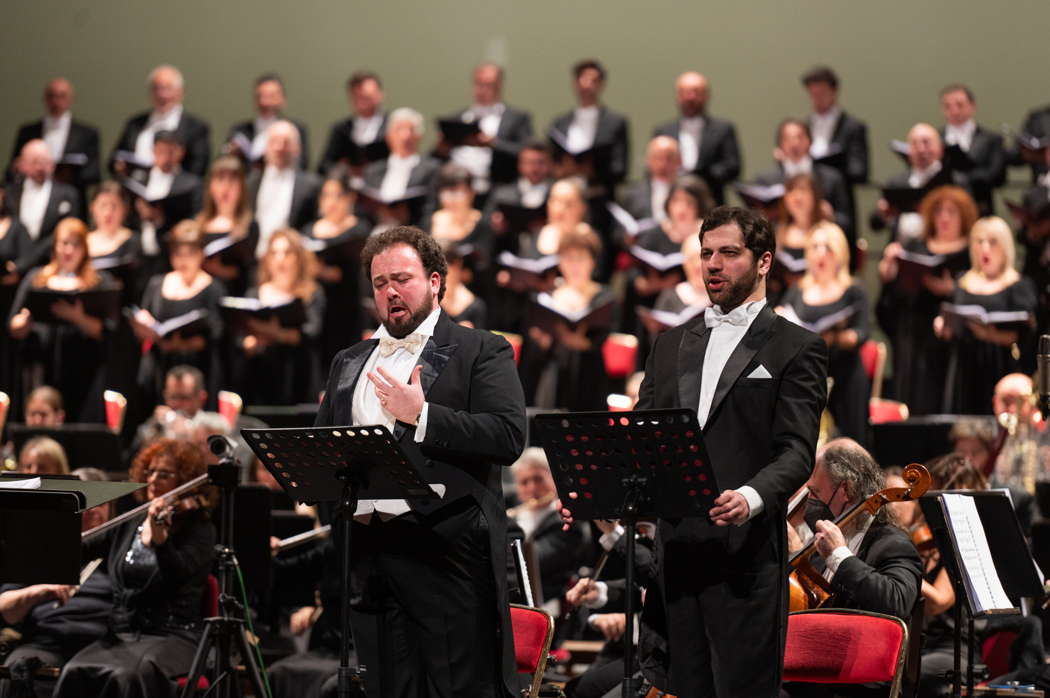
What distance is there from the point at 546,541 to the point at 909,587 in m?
2.15

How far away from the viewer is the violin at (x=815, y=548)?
358 cm

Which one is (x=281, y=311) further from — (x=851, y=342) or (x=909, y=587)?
(x=909, y=587)

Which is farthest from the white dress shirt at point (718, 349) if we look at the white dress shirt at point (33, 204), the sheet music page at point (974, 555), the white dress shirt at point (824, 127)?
the white dress shirt at point (33, 204)

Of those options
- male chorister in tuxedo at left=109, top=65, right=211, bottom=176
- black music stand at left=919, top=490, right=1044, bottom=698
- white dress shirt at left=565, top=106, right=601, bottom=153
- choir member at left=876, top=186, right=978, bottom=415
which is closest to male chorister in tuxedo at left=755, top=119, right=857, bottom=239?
choir member at left=876, top=186, right=978, bottom=415

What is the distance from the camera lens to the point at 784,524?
3188mm

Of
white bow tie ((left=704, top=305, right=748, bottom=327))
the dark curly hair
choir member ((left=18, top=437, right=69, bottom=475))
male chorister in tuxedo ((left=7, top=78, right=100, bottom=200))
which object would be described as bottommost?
choir member ((left=18, top=437, right=69, bottom=475))

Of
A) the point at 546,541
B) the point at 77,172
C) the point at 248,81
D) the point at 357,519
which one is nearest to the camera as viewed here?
the point at 357,519

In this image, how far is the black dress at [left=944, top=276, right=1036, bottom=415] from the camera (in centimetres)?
719

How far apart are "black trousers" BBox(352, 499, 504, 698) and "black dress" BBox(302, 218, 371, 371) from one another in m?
5.25

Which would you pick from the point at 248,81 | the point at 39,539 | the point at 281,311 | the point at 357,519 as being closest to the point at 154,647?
the point at 39,539

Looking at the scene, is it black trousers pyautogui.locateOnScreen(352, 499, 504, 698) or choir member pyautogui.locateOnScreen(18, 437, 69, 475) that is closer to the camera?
black trousers pyautogui.locateOnScreen(352, 499, 504, 698)

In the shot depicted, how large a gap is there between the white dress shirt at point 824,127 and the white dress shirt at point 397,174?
7.80 ft

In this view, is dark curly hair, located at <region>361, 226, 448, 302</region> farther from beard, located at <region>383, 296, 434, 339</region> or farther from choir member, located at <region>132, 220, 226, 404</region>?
choir member, located at <region>132, 220, 226, 404</region>

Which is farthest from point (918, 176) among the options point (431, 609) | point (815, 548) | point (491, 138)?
point (431, 609)
